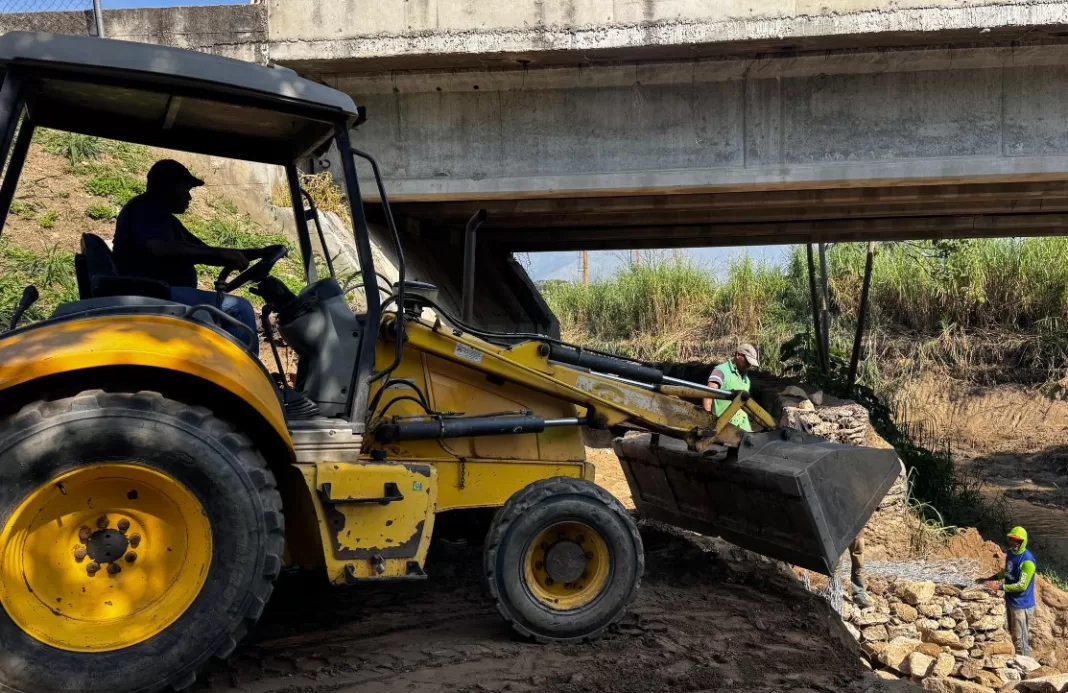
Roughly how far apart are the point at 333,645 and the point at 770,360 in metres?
17.7

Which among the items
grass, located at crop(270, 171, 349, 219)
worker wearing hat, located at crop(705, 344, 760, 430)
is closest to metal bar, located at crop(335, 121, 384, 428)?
worker wearing hat, located at crop(705, 344, 760, 430)

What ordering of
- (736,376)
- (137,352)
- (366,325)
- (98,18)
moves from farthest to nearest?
(98,18)
(736,376)
(366,325)
(137,352)

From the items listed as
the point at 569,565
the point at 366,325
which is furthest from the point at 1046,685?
the point at 366,325

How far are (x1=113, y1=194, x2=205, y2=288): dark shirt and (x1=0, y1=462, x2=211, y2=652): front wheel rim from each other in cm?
120

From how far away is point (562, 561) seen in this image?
17.9ft

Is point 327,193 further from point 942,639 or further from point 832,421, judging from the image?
point 942,639

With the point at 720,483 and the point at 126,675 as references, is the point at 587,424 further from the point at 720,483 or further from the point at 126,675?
the point at 126,675

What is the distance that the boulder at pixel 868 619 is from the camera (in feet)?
28.2

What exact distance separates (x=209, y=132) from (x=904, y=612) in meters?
7.07

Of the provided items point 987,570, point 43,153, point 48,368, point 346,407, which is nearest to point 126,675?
point 48,368

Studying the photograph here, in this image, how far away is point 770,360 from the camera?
71.5 ft

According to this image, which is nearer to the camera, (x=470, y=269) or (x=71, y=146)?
(x=470, y=269)

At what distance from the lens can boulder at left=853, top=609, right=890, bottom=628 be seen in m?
8.61

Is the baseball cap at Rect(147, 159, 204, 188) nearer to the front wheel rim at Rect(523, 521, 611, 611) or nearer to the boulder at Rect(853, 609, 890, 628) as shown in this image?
the front wheel rim at Rect(523, 521, 611, 611)
